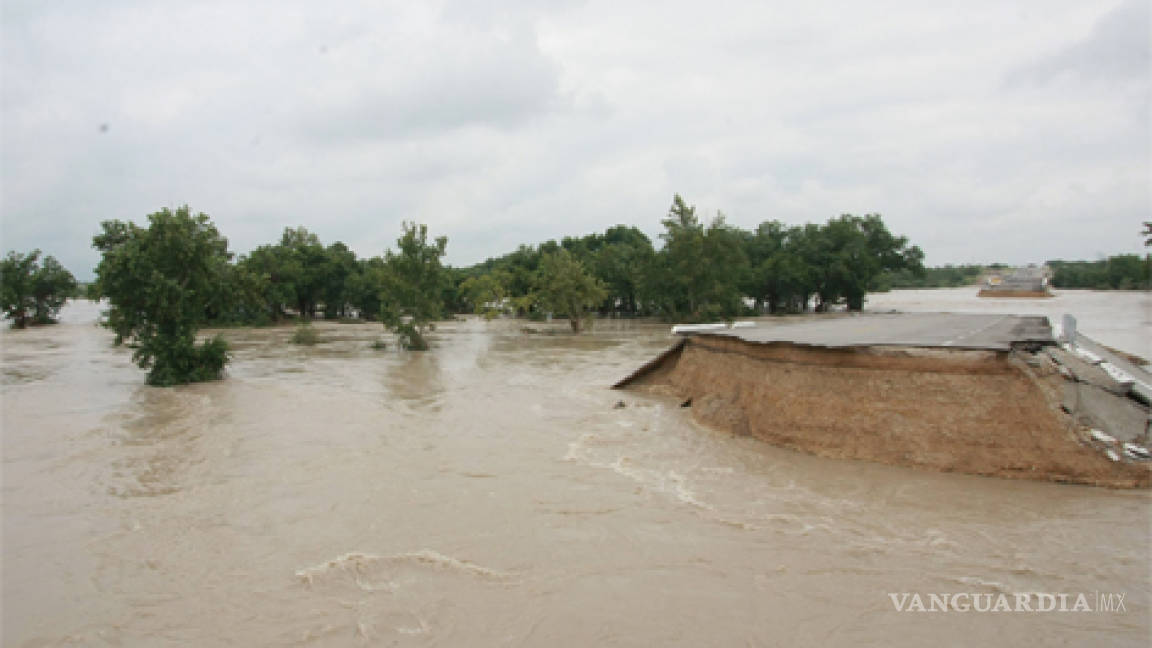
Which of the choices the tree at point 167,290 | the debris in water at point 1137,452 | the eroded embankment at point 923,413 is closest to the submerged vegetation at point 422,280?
the tree at point 167,290

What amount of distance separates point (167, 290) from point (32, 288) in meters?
38.2

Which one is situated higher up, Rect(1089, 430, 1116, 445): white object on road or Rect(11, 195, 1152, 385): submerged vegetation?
Rect(11, 195, 1152, 385): submerged vegetation

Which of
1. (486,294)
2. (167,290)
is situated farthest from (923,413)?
(486,294)

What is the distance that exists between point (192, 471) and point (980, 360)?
9.14 metres

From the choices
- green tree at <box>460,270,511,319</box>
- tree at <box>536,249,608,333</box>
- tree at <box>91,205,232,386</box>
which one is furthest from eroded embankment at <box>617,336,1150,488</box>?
green tree at <box>460,270,511,319</box>

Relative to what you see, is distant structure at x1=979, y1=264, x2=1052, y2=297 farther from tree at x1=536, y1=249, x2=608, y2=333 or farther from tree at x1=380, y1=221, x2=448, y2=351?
tree at x1=380, y1=221, x2=448, y2=351

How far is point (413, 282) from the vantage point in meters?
23.8

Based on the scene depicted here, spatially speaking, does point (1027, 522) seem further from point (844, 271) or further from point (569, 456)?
point (844, 271)

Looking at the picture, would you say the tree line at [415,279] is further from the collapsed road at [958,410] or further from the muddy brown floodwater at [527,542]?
the collapsed road at [958,410]

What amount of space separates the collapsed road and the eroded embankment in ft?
0.03

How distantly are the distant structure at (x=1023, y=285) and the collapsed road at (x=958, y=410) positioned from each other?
4784 centimetres

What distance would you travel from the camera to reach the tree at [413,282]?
2359 cm

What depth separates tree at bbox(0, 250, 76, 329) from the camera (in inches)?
1560

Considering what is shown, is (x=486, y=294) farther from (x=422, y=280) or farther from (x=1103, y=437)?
(x=1103, y=437)
